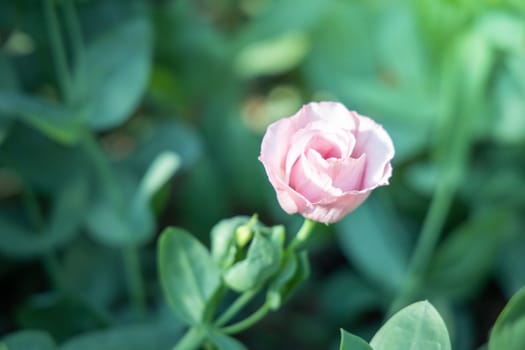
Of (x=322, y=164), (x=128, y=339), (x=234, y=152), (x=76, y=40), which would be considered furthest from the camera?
(x=234, y=152)

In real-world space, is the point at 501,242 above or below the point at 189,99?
below

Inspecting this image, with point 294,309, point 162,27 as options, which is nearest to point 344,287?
point 294,309

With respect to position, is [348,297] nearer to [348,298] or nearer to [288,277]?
[348,298]

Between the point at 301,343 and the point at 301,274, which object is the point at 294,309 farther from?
the point at 301,274

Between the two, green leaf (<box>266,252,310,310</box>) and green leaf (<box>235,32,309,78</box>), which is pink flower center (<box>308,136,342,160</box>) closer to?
green leaf (<box>266,252,310,310</box>)

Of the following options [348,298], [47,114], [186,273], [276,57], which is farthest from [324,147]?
[276,57]

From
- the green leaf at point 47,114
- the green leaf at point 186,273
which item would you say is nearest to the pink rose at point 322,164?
the green leaf at point 186,273
